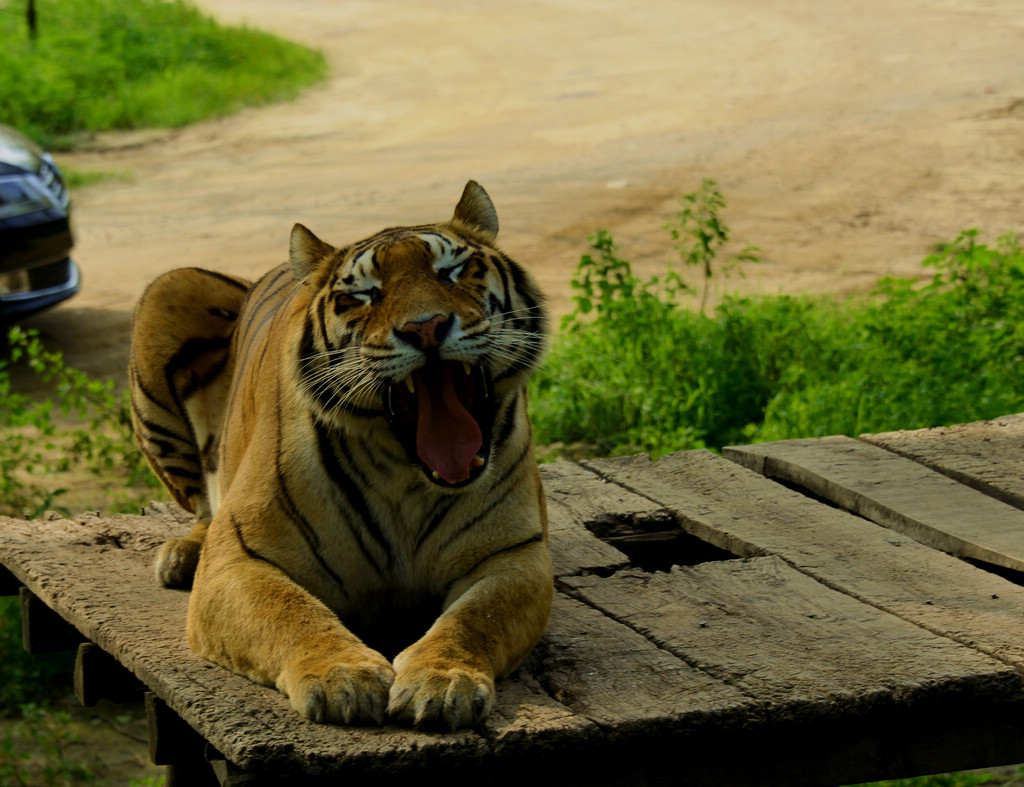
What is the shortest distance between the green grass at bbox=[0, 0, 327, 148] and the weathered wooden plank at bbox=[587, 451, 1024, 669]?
1160 cm

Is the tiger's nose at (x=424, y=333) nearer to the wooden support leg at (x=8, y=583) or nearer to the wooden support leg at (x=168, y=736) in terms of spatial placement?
the wooden support leg at (x=168, y=736)

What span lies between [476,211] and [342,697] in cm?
120

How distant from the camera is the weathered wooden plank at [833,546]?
3.00 metres

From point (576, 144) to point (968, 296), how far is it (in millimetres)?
7231

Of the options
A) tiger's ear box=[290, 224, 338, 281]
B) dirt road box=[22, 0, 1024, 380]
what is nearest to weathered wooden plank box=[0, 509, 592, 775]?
tiger's ear box=[290, 224, 338, 281]

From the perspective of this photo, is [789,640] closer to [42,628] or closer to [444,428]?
[444,428]

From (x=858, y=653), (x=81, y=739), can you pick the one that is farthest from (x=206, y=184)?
(x=858, y=653)

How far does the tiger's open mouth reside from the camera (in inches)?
107

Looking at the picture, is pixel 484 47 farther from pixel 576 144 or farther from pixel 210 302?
pixel 210 302

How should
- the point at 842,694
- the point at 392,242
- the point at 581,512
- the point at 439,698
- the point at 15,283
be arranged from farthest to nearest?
the point at 15,283 < the point at 581,512 < the point at 392,242 < the point at 842,694 < the point at 439,698

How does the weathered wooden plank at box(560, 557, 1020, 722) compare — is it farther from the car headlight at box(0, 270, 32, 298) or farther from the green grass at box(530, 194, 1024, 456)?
the car headlight at box(0, 270, 32, 298)

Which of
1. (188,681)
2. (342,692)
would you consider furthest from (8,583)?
(342,692)

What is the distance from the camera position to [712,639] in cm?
290

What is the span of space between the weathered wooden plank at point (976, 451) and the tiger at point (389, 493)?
1.40 m
